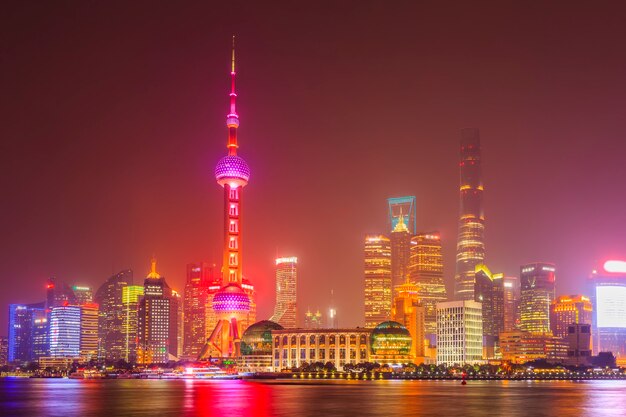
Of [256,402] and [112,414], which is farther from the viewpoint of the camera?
[256,402]

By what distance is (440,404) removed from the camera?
129125 millimetres

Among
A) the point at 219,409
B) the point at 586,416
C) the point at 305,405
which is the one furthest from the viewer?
the point at 305,405

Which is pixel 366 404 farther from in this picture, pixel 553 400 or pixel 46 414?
pixel 46 414

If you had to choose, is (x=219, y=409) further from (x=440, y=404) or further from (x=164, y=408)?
(x=440, y=404)

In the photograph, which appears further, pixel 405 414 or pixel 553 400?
pixel 553 400

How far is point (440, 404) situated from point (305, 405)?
2087 cm

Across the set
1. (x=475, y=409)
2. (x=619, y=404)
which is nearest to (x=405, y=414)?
(x=475, y=409)

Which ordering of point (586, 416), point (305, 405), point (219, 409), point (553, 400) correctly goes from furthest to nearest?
point (553, 400) < point (305, 405) < point (219, 409) < point (586, 416)

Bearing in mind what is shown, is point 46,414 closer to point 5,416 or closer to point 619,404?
point 5,416

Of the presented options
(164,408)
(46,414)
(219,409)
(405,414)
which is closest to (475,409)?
(405,414)

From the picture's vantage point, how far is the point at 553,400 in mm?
144500

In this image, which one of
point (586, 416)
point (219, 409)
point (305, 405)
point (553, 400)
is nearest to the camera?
point (586, 416)

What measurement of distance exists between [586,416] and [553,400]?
39627mm

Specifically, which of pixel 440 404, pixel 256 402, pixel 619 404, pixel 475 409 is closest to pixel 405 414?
pixel 475 409
